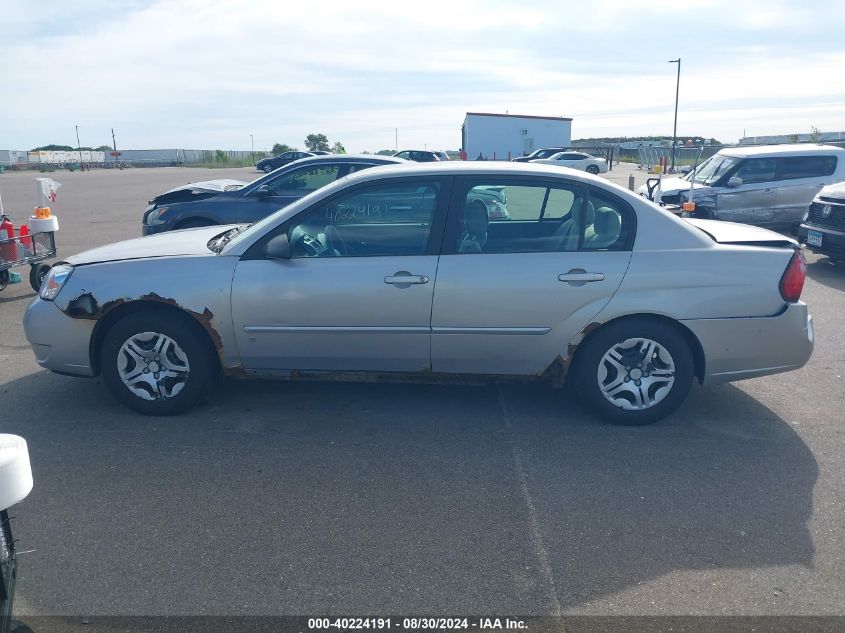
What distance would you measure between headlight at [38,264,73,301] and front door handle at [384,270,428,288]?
2.18m

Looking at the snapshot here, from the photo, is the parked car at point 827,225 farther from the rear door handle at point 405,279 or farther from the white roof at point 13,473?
the white roof at point 13,473

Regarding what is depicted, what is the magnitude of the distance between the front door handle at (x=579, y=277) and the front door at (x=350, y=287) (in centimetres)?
82

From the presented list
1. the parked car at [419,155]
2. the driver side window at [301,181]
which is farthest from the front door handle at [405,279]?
the parked car at [419,155]

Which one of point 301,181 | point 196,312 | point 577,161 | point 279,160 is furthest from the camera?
point 577,161

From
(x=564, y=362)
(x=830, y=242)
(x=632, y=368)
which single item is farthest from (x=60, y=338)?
(x=830, y=242)

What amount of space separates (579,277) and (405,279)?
1.09 m

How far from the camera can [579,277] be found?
4.61 metres

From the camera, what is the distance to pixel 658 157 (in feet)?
134

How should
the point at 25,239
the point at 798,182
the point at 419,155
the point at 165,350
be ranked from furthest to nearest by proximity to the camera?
the point at 419,155 → the point at 798,182 → the point at 25,239 → the point at 165,350

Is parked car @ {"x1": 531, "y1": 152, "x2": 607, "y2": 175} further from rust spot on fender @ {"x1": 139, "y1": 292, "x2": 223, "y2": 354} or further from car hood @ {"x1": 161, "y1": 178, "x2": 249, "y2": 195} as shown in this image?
rust spot on fender @ {"x1": 139, "y1": 292, "x2": 223, "y2": 354}

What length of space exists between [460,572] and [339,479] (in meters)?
1.08

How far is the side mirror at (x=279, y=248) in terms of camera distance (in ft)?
15.3

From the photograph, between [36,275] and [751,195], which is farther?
[751,195]

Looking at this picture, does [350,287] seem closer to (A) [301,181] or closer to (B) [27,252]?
(A) [301,181]
